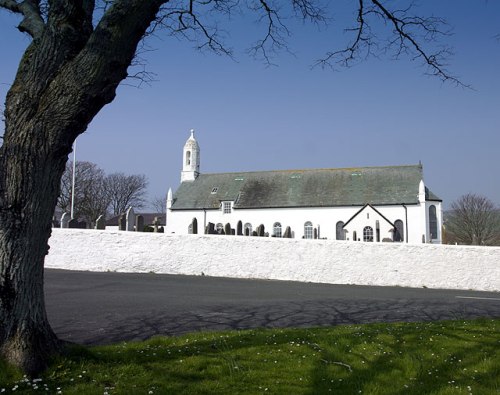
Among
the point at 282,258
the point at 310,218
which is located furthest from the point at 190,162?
the point at 282,258

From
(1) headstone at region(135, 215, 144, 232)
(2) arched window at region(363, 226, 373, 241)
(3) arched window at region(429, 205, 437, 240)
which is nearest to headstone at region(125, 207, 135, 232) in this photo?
(1) headstone at region(135, 215, 144, 232)

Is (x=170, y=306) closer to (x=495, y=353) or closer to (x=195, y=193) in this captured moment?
(x=495, y=353)

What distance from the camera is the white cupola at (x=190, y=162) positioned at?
2255 inches

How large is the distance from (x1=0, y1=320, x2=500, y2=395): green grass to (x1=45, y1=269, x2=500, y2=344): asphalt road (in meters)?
1.46

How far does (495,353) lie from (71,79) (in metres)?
5.89

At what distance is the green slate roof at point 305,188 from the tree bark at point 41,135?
4280cm

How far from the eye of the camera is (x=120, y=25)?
15.5ft

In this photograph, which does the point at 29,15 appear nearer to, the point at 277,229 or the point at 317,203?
the point at 317,203

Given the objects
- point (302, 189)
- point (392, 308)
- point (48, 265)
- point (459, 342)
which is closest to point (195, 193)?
point (302, 189)

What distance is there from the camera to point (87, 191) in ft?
221

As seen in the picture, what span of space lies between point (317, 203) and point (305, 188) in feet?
10.2

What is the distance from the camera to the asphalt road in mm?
7666

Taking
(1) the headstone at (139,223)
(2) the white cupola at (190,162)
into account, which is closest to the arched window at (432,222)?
(2) the white cupola at (190,162)

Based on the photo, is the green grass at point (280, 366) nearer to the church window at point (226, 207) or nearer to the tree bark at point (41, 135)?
the tree bark at point (41, 135)
